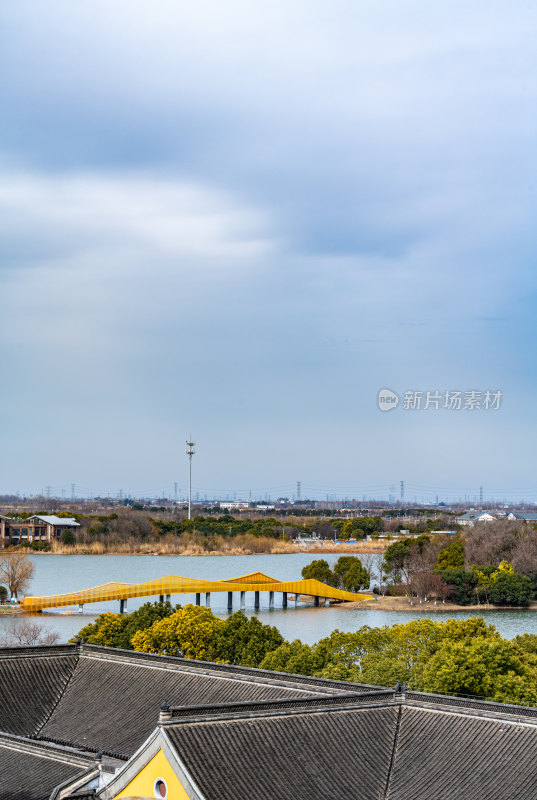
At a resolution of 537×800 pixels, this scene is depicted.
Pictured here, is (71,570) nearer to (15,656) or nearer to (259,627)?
(259,627)

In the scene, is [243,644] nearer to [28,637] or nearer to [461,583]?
[28,637]

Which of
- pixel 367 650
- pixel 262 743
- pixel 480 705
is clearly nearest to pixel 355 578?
pixel 367 650

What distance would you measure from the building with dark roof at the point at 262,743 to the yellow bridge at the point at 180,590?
32990mm

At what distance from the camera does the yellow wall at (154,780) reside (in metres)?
10.8

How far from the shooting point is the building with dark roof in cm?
1121

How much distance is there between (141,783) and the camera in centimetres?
1124

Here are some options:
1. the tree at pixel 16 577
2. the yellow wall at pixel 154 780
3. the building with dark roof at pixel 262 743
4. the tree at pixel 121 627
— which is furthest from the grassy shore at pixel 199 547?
the yellow wall at pixel 154 780

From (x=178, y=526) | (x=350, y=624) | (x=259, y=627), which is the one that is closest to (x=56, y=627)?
(x=350, y=624)

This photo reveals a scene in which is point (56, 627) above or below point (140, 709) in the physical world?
below

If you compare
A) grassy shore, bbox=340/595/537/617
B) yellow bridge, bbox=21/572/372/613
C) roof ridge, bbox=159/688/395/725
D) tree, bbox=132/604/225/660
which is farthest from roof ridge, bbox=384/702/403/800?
grassy shore, bbox=340/595/537/617

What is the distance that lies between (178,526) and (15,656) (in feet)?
264

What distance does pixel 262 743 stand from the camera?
11984 mm

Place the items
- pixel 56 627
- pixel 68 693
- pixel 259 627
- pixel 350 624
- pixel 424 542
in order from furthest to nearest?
1. pixel 424 542
2. pixel 350 624
3. pixel 56 627
4. pixel 259 627
5. pixel 68 693

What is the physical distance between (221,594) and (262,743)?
167 feet
